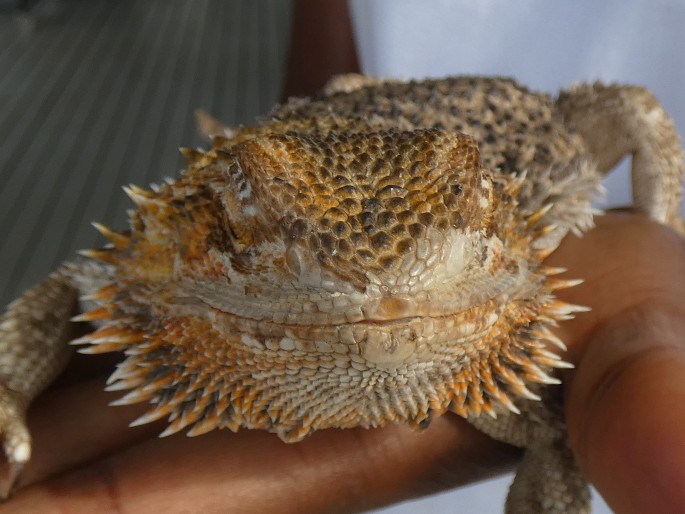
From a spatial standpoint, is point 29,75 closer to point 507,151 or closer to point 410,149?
point 507,151

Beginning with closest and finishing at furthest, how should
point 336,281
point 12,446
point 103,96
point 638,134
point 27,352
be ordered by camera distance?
point 336,281 → point 12,446 → point 27,352 → point 638,134 → point 103,96

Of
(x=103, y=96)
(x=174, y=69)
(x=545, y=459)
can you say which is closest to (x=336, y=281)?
(x=545, y=459)

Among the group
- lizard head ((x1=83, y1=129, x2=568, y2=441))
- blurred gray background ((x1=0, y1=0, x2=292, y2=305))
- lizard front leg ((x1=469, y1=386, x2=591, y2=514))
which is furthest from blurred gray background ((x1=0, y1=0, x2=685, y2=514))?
lizard head ((x1=83, y1=129, x2=568, y2=441))

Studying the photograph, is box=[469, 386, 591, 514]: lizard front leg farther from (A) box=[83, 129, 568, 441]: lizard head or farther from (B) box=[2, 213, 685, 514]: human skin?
(A) box=[83, 129, 568, 441]: lizard head

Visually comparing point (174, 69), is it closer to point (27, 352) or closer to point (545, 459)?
point (27, 352)

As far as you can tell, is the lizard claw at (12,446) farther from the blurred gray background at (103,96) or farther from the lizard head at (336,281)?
A: the blurred gray background at (103,96)

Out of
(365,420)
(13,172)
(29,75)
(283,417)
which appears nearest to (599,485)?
(365,420)

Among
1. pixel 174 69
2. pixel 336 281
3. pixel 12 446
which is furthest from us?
pixel 174 69
